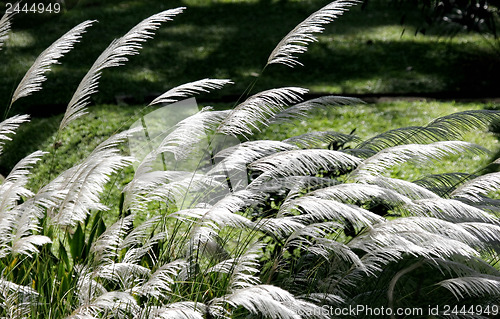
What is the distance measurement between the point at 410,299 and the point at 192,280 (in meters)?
1.13

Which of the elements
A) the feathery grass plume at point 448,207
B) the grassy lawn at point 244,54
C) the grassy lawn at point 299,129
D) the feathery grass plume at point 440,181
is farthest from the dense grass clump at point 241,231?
the grassy lawn at point 244,54

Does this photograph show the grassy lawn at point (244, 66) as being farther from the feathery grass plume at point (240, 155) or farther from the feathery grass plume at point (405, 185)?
the feathery grass plume at point (240, 155)

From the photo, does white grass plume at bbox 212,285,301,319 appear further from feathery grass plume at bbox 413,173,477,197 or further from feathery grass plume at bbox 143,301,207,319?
feathery grass plume at bbox 413,173,477,197

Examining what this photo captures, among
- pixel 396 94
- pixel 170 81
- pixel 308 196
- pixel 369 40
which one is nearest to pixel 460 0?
pixel 396 94

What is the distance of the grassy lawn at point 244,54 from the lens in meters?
6.64

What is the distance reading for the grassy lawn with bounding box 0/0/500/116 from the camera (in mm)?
6645

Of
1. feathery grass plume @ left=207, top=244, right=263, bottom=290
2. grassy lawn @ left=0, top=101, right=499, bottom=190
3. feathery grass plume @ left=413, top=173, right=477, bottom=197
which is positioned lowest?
grassy lawn @ left=0, top=101, right=499, bottom=190

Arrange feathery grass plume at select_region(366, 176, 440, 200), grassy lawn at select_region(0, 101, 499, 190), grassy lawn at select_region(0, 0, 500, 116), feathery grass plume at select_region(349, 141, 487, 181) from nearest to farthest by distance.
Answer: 1. feathery grass plume at select_region(366, 176, 440, 200)
2. feathery grass plume at select_region(349, 141, 487, 181)
3. grassy lawn at select_region(0, 101, 499, 190)
4. grassy lawn at select_region(0, 0, 500, 116)

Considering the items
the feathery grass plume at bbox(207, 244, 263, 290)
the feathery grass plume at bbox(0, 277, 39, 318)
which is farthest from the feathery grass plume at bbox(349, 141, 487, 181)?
the feathery grass plume at bbox(0, 277, 39, 318)

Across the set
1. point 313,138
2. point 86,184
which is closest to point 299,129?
point 313,138

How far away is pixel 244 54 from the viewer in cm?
762

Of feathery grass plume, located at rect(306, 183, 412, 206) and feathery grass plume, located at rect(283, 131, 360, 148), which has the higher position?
feathery grass plume, located at rect(306, 183, 412, 206)

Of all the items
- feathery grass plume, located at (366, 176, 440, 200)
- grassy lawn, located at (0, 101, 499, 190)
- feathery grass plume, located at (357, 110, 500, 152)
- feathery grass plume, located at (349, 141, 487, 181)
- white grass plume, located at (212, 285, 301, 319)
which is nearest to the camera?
white grass plume, located at (212, 285, 301, 319)

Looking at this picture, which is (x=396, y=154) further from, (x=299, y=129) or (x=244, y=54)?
(x=244, y=54)
